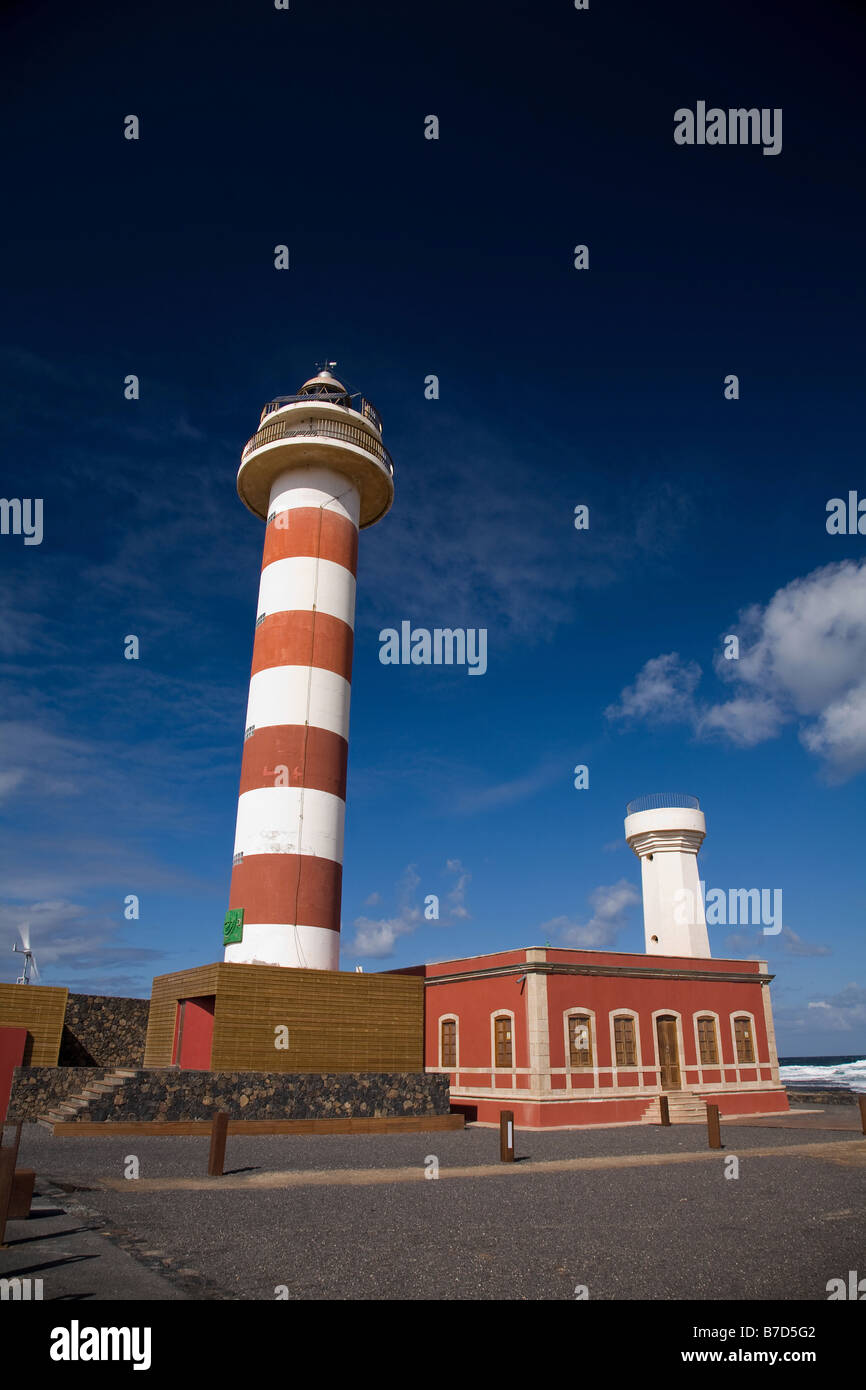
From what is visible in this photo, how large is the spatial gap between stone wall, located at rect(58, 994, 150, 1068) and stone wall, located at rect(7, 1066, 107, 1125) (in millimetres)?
5276

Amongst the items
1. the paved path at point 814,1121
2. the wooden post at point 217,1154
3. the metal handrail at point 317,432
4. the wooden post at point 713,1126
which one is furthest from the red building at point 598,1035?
the metal handrail at point 317,432

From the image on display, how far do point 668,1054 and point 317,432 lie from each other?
64.5ft

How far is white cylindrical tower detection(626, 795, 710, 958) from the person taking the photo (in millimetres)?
28312

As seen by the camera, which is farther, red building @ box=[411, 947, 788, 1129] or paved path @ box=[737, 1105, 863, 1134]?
red building @ box=[411, 947, 788, 1129]

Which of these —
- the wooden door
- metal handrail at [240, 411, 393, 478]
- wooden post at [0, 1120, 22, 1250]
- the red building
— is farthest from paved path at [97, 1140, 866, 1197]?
metal handrail at [240, 411, 393, 478]

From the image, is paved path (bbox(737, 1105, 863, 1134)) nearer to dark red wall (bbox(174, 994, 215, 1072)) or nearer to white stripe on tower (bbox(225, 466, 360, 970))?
white stripe on tower (bbox(225, 466, 360, 970))

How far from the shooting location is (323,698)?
71.1 feet

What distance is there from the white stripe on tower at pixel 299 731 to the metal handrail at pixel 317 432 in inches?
41.7

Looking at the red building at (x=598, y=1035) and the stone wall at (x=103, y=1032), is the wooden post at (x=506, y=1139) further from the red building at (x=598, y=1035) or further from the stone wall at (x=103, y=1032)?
the stone wall at (x=103, y=1032)

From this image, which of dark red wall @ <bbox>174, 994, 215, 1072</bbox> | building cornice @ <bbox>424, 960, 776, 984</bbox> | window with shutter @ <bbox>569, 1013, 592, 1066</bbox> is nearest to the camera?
dark red wall @ <bbox>174, 994, 215, 1072</bbox>

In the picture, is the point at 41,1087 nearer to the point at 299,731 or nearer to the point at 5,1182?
the point at 299,731

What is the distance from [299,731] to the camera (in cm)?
2111
